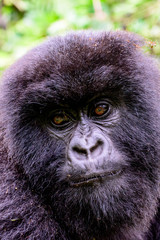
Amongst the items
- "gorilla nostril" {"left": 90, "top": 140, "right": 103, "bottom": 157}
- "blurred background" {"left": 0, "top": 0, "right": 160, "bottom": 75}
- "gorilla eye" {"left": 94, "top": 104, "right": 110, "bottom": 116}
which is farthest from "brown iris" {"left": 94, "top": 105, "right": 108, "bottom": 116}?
"blurred background" {"left": 0, "top": 0, "right": 160, "bottom": 75}

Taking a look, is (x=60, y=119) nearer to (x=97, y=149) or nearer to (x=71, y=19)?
(x=97, y=149)

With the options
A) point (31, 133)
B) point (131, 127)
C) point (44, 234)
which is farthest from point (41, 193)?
point (131, 127)

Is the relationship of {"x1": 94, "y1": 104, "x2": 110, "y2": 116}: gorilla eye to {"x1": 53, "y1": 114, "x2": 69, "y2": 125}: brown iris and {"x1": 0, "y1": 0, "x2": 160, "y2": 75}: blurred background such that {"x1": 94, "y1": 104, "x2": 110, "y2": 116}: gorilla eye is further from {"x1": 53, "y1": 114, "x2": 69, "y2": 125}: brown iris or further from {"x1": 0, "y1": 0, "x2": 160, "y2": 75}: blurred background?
{"x1": 0, "y1": 0, "x2": 160, "y2": 75}: blurred background

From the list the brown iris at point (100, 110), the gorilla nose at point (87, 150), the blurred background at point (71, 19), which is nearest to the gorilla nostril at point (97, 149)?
the gorilla nose at point (87, 150)

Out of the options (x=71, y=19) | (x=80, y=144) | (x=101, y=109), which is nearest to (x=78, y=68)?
(x=101, y=109)

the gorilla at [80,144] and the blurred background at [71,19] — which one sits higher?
the blurred background at [71,19]

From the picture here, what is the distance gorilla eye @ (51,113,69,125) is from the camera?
2.72 meters

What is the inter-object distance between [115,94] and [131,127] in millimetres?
321

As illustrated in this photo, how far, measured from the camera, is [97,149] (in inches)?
94.0

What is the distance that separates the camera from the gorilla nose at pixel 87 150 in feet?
7.63

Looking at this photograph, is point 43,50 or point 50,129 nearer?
point 50,129

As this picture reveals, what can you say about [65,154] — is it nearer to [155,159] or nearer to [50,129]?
[50,129]

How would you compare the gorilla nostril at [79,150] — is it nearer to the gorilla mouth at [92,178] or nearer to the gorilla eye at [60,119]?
the gorilla mouth at [92,178]

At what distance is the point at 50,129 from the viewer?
8.95 feet
